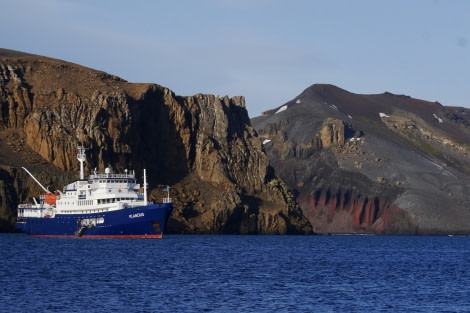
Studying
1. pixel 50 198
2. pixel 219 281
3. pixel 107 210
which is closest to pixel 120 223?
pixel 107 210

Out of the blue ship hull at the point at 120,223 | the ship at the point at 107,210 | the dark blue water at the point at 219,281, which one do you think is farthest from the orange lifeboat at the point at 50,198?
the dark blue water at the point at 219,281

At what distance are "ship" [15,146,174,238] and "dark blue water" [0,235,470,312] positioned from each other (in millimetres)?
20899

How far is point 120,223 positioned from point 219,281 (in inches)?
2768

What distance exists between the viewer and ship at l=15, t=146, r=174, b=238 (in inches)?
6211

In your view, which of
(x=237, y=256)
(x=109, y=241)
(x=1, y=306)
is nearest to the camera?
(x=1, y=306)

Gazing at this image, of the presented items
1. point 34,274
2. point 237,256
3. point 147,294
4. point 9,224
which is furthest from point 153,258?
point 9,224

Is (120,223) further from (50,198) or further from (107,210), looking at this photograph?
(50,198)

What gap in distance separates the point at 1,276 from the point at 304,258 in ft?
151

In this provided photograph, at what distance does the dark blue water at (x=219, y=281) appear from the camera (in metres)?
74.3

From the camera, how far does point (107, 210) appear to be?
159375 mm

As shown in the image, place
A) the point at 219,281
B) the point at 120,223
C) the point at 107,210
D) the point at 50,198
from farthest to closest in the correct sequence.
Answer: the point at 50,198 < the point at 107,210 < the point at 120,223 < the point at 219,281

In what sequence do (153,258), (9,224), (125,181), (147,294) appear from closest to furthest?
1. (147,294)
2. (153,258)
3. (125,181)
4. (9,224)

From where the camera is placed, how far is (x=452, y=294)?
277ft

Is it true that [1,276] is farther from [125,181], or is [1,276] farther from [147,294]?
[125,181]
